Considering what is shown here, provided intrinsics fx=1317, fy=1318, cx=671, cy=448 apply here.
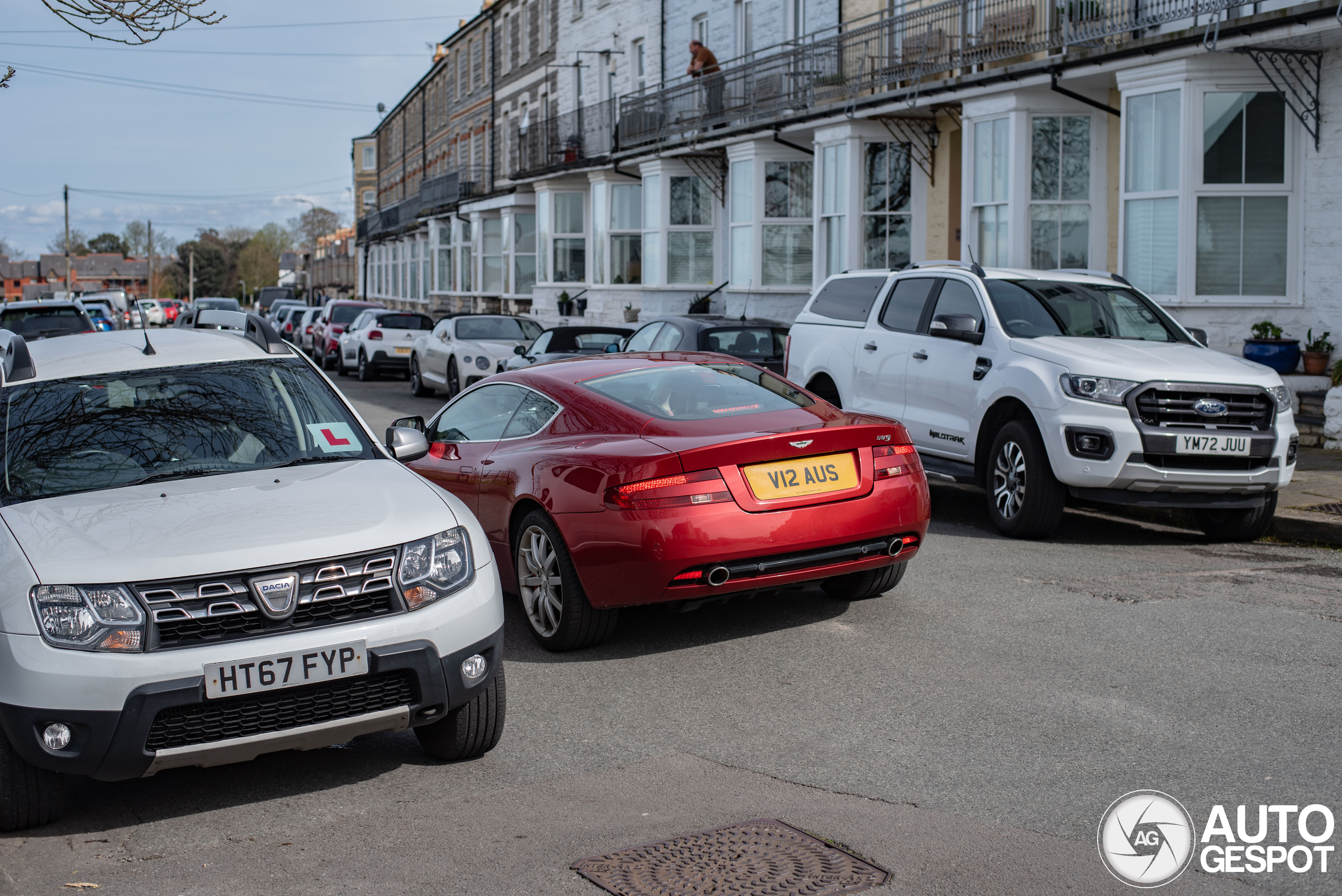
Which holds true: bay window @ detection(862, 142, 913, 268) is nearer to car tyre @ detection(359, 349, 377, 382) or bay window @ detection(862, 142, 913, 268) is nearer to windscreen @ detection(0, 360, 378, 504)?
car tyre @ detection(359, 349, 377, 382)

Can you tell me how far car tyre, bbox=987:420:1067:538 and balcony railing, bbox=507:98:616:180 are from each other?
24.9 meters

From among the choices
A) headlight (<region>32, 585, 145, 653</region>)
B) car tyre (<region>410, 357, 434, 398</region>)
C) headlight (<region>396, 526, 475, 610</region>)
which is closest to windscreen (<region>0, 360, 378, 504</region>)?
headlight (<region>32, 585, 145, 653</region>)

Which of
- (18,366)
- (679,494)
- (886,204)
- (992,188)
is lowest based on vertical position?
(679,494)

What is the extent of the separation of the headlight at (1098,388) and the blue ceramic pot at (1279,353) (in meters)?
6.46

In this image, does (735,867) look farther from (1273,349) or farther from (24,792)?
(1273,349)

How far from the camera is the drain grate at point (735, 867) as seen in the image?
149 inches

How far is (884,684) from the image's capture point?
19.2 feet

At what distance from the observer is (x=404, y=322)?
29.2 metres

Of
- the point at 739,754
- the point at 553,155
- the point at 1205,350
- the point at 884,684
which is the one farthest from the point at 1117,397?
the point at 553,155

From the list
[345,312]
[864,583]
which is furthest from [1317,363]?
[345,312]

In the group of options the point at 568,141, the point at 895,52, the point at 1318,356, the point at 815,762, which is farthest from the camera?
the point at 568,141

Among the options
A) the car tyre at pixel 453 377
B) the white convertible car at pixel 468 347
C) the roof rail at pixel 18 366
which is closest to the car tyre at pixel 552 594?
the roof rail at pixel 18 366

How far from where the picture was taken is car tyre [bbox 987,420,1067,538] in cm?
926
